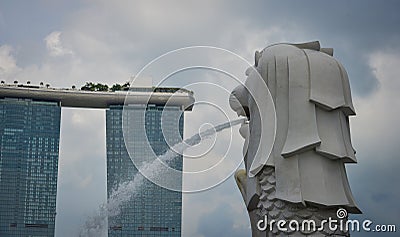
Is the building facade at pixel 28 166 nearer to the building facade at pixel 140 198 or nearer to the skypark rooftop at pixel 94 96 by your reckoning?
the skypark rooftop at pixel 94 96

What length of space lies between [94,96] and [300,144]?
46.4ft

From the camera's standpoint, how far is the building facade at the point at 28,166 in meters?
26.4

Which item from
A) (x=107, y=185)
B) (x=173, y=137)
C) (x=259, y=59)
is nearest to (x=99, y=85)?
(x=107, y=185)

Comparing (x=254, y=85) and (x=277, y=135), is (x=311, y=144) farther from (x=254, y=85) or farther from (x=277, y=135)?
(x=254, y=85)

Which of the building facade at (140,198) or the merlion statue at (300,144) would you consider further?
the building facade at (140,198)

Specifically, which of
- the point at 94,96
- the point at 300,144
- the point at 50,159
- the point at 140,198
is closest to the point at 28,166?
the point at 50,159

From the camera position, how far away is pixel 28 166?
2844 centimetres

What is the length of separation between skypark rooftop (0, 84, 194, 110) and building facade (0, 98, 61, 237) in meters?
0.58

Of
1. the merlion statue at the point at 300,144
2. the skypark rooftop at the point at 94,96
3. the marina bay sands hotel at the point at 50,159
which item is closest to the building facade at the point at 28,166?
the marina bay sands hotel at the point at 50,159

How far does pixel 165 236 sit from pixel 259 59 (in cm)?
1353

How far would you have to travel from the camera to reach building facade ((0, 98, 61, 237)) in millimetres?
26359

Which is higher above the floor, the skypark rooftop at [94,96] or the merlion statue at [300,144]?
the skypark rooftop at [94,96]

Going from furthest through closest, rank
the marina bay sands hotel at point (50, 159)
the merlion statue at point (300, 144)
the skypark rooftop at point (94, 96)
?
1. the marina bay sands hotel at point (50, 159)
2. the skypark rooftop at point (94, 96)
3. the merlion statue at point (300, 144)

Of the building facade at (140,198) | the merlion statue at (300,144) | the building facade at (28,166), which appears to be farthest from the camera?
the building facade at (28,166)
